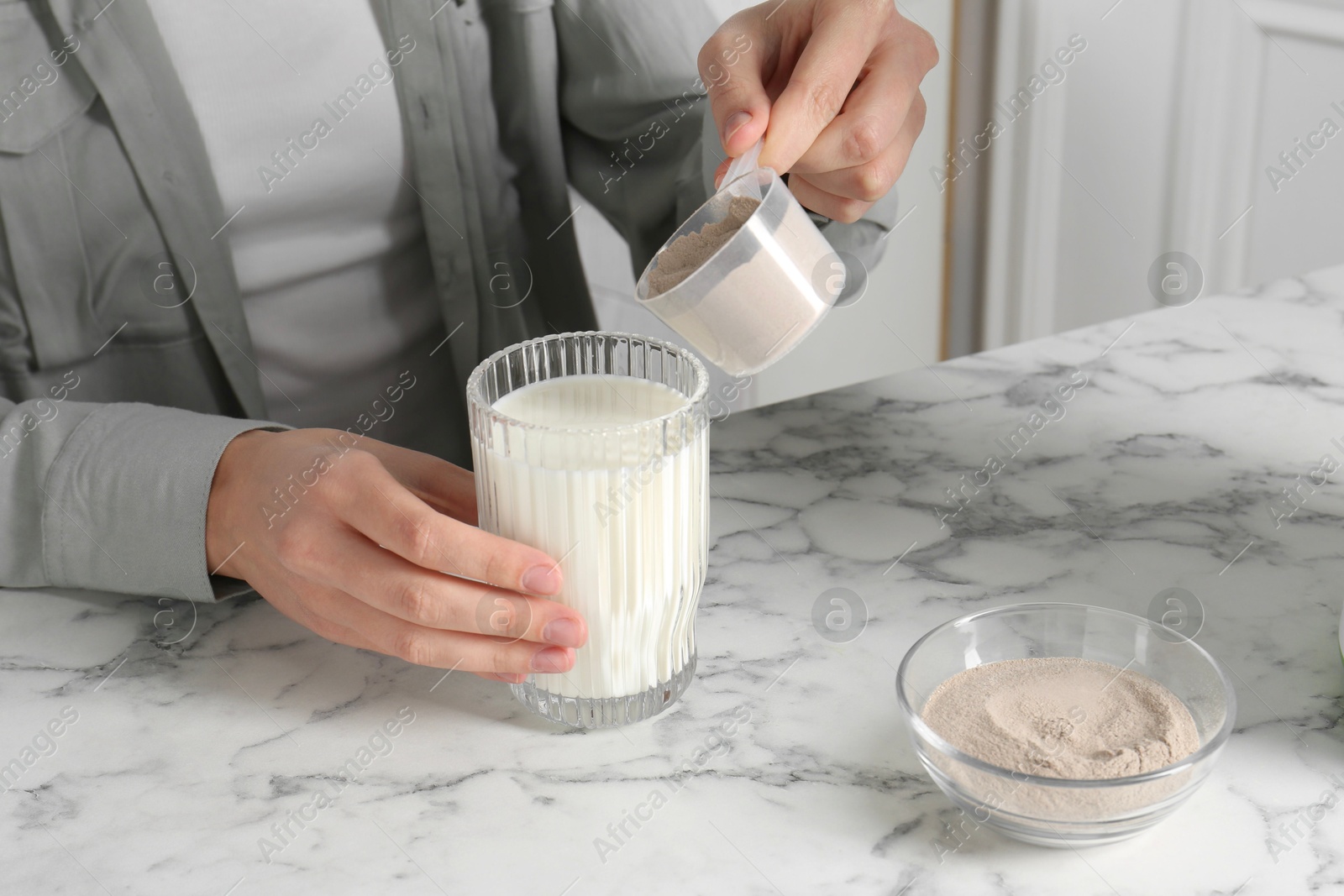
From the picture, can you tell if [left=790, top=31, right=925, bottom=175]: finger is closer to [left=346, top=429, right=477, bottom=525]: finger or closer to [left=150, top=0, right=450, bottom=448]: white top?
[left=346, top=429, right=477, bottom=525]: finger

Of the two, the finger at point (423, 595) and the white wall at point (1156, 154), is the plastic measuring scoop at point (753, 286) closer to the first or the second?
the finger at point (423, 595)

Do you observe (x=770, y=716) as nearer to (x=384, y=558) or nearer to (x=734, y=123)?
(x=384, y=558)

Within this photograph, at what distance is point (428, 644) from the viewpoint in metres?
0.65

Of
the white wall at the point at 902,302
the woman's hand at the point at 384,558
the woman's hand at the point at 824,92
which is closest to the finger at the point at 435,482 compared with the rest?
the woman's hand at the point at 384,558

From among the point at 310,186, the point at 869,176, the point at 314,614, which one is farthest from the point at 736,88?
the point at 310,186

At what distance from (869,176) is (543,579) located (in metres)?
0.42

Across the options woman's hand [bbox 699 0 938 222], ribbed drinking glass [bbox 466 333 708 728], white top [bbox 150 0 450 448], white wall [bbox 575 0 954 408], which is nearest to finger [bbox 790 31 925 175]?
woman's hand [bbox 699 0 938 222]

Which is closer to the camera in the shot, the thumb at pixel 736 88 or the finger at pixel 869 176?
the thumb at pixel 736 88

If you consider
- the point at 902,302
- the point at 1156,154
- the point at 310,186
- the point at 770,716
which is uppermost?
the point at 310,186

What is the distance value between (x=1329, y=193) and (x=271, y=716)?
2194 mm

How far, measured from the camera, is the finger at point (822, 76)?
29.8 inches

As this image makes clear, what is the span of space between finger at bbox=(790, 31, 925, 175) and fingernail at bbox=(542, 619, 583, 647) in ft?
1.24

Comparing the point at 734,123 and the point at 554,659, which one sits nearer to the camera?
the point at 554,659

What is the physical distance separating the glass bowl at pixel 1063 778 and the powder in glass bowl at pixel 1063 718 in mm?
12
